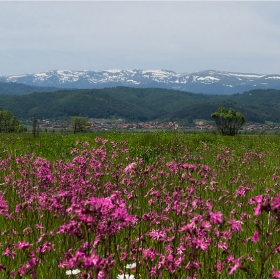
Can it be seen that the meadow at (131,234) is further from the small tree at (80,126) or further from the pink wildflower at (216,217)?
the small tree at (80,126)

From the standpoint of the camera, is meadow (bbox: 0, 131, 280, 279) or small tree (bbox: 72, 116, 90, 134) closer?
meadow (bbox: 0, 131, 280, 279)

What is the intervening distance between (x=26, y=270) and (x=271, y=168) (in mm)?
11639

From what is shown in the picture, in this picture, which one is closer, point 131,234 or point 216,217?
point 216,217

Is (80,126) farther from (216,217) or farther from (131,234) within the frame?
(216,217)

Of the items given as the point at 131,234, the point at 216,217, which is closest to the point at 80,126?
the point at 131,234

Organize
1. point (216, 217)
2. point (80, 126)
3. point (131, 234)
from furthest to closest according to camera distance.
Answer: point (80, 126) < point (131, 234) < point (216, 217)

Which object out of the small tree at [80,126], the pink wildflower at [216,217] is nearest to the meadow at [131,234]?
the pink wildflower at [216,217]

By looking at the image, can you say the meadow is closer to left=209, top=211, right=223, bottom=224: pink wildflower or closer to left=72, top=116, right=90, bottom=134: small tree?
left=209, top=211, right=223, bottom=224: pink wildflower

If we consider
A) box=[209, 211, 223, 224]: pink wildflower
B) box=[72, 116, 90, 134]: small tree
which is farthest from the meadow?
box=[72, 116, 90, 134]: small tree

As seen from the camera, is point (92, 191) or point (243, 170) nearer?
point (92, 191)

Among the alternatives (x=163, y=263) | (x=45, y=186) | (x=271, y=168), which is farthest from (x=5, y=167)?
(x=271, y=168)

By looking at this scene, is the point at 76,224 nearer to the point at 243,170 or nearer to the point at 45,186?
the point at 45,186

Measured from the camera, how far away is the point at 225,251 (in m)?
3.63

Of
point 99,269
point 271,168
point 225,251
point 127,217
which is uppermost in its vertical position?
point 127,217
